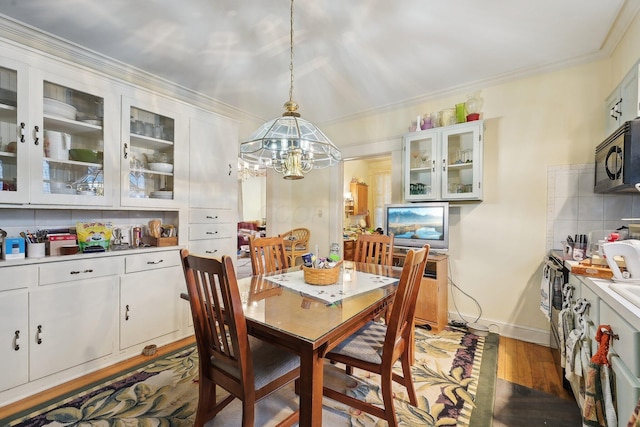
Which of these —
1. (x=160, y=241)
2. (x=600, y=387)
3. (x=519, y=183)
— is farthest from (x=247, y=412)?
(x=519, y=183)

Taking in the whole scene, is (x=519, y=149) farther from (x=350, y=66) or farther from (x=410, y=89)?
(x=350, y=66)

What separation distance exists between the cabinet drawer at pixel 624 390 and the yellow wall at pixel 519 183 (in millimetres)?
1780

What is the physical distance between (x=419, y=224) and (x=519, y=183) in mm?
1005

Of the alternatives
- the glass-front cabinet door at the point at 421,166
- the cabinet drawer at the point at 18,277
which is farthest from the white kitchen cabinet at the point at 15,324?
the glass-front cabinet door at the point at 421,166

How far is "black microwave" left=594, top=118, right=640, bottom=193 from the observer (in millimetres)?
1601

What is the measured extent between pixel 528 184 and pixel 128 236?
12.5ft

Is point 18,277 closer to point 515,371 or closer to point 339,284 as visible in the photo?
point 339,284

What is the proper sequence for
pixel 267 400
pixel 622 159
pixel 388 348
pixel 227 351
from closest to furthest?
pixel 227 351 → pixel 388 348 → pixel 622 159 → pixel 267 400

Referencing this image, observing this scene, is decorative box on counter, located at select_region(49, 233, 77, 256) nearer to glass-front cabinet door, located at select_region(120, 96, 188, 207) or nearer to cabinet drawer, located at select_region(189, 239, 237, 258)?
glass-front cabinet door, located at select_region(120, 96, 188, 207)

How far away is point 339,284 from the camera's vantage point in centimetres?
183

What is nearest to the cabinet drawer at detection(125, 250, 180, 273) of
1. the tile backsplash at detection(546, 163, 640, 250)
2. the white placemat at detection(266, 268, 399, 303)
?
the white placemat at detection(266, 268, 399, 303)

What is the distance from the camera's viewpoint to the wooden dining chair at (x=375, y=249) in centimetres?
259

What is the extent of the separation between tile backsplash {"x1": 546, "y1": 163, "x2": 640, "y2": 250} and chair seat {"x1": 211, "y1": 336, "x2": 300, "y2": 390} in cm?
260

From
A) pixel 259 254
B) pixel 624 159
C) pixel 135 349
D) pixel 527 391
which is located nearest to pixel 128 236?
pixel 135 349
